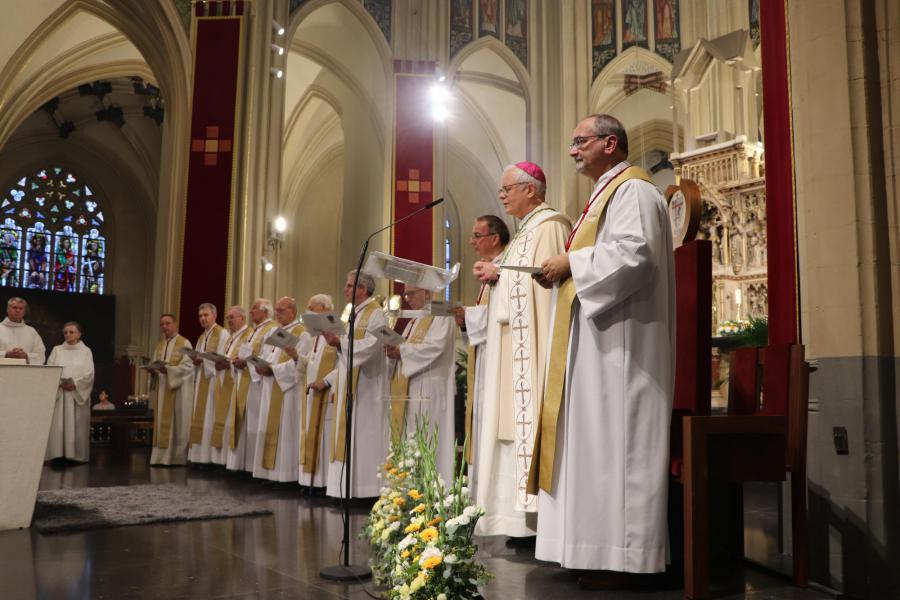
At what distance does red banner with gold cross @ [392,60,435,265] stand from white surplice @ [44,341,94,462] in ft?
16.0

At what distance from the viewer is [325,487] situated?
7051 millimetres

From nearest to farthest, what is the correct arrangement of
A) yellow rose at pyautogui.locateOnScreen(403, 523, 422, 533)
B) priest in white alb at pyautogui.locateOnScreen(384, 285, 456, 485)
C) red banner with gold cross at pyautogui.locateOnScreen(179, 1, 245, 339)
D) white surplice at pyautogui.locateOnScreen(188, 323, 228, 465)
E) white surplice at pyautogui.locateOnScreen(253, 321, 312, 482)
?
yellow rose at pyautogui.locateOnScreen(403, 523, 422, 533), priest in white alb at pyautogui.locateOnScreen(384, 285, 456, 485), white surplice at pyautogui.locateOnScreen(253, 321, 312, 482), white surplice at pyautogui.locateOnScreen(188, 323, 228, 465), red banner with gold cross at pyautogui.locateOnScreen(179, 1, 245, 339)


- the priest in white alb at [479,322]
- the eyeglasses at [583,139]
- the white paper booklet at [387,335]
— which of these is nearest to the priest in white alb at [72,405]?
the white paper booklet at [387,335]

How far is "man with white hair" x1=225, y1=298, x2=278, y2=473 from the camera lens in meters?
8.22

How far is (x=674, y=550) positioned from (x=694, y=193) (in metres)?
1.55

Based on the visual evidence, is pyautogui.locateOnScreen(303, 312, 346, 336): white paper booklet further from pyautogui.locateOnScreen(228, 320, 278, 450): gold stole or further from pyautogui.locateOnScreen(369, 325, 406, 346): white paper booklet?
pyautogui.locateOnScreen(228, 320, 278, 450): gold stole

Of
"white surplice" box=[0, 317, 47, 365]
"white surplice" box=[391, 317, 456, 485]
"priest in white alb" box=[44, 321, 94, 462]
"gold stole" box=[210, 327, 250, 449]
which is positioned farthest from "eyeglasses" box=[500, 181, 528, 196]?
"priest in white alb" box=[44, 321, 94, 462]

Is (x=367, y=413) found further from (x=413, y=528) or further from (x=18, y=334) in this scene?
(x=18, y=334)

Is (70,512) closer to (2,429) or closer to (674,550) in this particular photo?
(2,429)

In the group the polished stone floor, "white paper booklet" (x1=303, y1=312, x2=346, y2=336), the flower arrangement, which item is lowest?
the polished stone floor

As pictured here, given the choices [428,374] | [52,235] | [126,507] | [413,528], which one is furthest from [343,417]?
[52,235]

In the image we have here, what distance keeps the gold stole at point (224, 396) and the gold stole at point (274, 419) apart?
39.5 inches

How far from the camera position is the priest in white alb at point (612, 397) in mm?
3150

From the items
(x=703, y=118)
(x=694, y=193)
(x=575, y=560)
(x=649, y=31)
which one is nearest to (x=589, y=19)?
(x=649, y=31)
